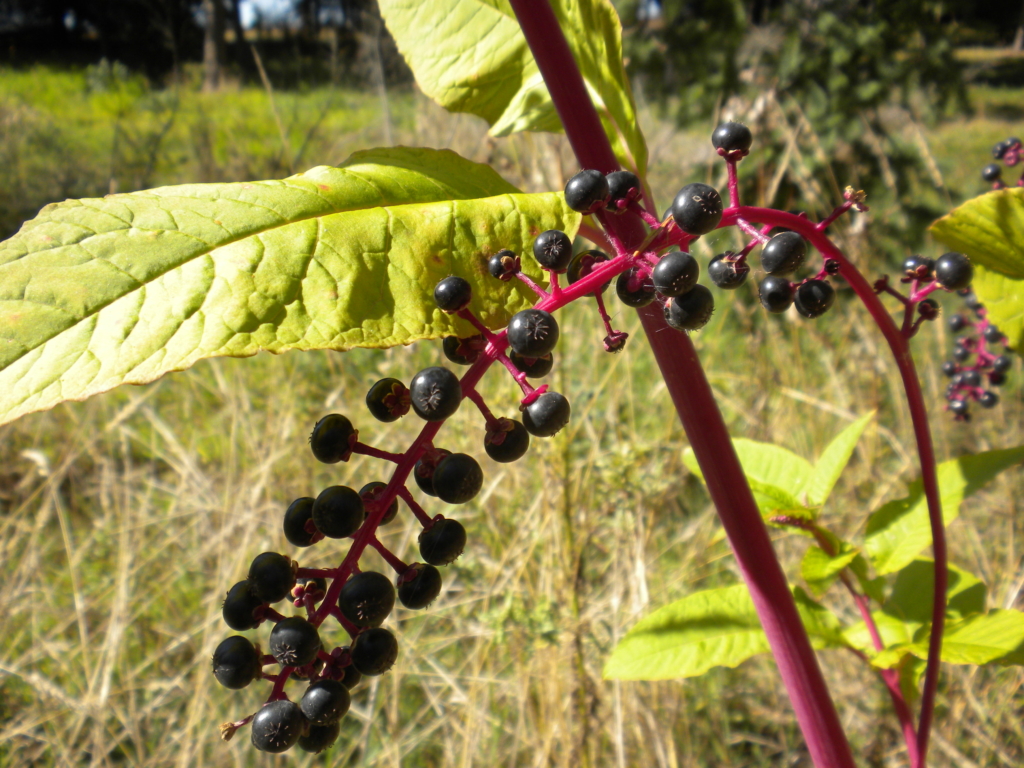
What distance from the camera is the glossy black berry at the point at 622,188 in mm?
599

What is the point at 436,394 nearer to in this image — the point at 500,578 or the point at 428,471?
the point at 428,471

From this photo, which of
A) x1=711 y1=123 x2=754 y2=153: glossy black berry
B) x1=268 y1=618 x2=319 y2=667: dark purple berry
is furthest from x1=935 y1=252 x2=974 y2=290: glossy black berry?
x1=268 y1=618 x2=319 y2=667: dark purple berry

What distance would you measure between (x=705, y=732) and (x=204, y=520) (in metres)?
2.03

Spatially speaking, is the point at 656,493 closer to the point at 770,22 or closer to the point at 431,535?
the point at 431,535

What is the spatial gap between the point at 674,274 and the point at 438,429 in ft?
0.78

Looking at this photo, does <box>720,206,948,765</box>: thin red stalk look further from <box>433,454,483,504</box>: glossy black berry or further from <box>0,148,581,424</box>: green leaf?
<box>433,454,483,504</box>: glossy black berry

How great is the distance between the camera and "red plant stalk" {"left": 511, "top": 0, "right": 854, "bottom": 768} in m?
0.65

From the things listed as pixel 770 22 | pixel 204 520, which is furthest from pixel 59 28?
pixel 204 520

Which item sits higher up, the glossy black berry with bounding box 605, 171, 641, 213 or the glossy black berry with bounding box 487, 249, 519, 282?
the glossy black berry with bounding box 605, 171, 641, 213

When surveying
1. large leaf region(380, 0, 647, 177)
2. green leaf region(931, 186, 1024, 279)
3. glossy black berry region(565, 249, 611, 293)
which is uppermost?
large leaf region(380, 0, 647, 177)

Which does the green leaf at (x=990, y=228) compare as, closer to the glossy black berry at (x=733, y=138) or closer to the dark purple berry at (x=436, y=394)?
the glossy black berry at (x=733, y=138)

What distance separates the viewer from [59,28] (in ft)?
73.0

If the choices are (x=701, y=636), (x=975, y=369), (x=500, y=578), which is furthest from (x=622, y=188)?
(x=500, y=578)

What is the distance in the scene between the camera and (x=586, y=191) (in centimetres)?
57
